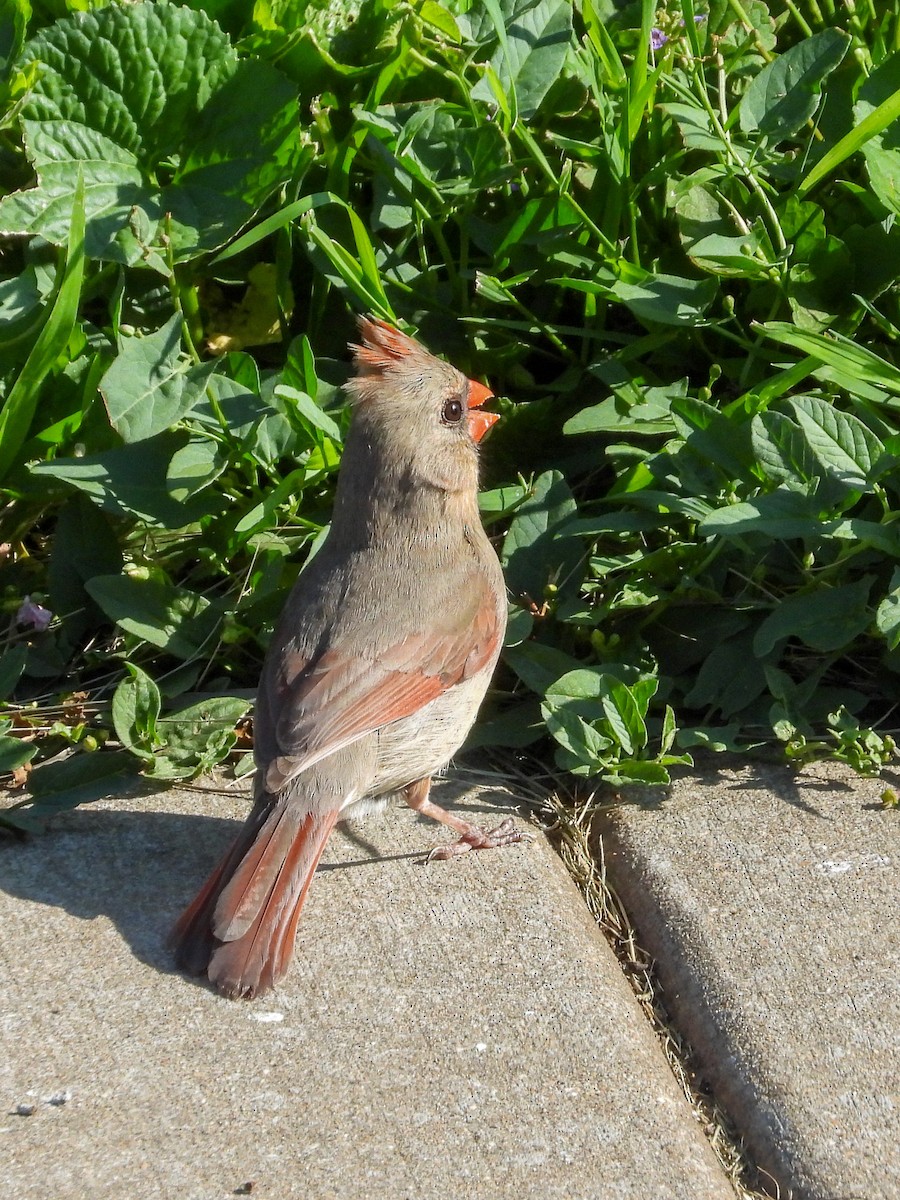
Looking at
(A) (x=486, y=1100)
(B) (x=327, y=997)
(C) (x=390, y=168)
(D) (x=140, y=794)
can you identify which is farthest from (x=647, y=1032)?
(C) (x=390, y=168)

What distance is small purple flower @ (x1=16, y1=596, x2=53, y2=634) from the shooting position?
3395 mm

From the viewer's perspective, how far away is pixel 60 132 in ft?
11.4

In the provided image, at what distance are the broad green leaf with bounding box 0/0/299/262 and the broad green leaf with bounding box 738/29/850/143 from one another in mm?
1158

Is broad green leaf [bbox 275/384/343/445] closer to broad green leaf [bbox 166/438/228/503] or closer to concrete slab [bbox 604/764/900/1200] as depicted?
broad green leaf [bbox 166/438/228/503]

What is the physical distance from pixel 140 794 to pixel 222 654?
1.45 feet

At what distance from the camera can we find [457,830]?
301 centimetres

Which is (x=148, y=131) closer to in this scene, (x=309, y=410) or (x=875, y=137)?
(x=309, y=410)

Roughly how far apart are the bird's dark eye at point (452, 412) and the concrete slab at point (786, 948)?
97 centimetres

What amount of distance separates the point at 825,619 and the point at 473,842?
36.5 inches

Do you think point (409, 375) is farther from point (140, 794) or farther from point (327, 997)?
point (327, 997)

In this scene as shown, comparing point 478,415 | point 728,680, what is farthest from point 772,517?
point 478,415

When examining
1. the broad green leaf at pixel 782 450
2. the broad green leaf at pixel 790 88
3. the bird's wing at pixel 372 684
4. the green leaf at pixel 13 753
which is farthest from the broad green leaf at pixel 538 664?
the broad green leaf at pixel 790 88

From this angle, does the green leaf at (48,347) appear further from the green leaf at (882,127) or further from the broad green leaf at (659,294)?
the green leaf at (882,127)

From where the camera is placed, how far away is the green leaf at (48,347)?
3213 mm
